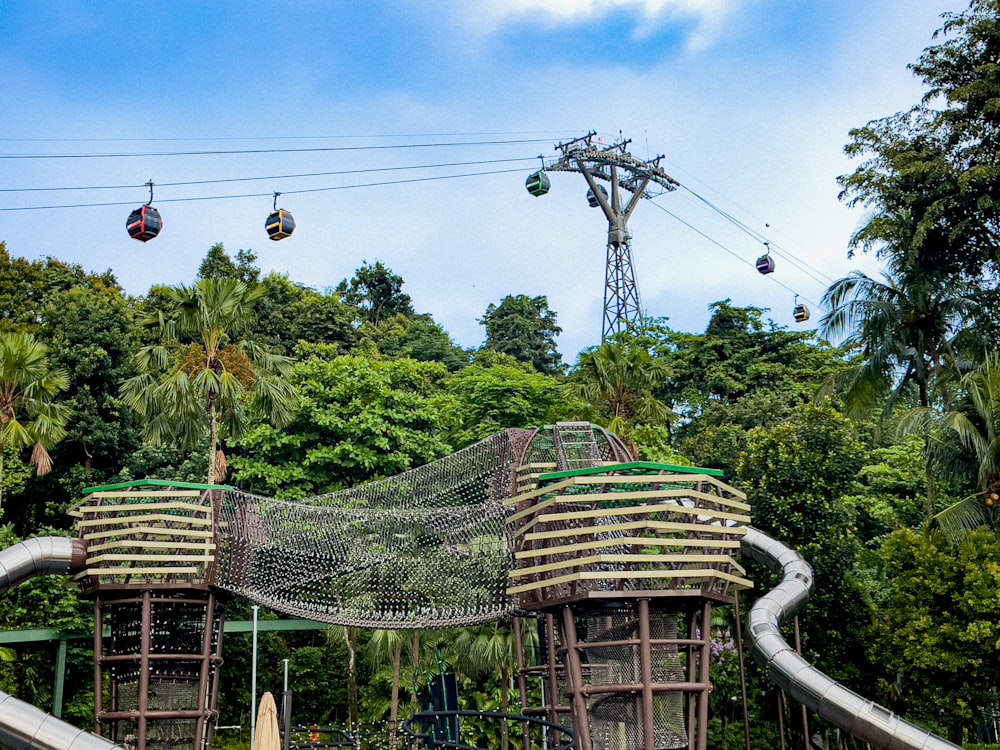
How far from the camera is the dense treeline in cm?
1970

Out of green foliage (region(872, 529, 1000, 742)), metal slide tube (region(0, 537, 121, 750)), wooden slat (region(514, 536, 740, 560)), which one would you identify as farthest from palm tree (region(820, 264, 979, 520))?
metal slide tube (region(0, 537, 121, 750))

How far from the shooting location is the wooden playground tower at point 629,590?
12758 mm

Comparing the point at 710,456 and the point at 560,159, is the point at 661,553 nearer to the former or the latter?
the point at 710,456

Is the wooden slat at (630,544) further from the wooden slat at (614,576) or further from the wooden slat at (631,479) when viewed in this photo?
the wooden slat at (631,479)

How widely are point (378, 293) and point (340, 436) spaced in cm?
2443

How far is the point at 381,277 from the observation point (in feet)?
174

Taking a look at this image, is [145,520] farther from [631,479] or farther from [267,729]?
[631,479]

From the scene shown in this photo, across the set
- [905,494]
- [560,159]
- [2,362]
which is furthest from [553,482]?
[560,159]

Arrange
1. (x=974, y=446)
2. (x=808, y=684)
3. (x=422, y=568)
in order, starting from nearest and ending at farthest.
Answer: (x=808, y=684) → (x=422, y=568) → (x=974, y=446)

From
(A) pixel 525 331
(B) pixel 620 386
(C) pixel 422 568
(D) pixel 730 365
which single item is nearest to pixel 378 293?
(A) pixel 525 331

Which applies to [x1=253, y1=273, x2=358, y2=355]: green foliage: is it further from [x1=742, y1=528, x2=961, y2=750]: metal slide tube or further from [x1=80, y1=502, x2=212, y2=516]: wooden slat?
[x1=742, y1=528, x2=961, y2=750]: metal slide tube

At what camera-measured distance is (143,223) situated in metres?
18.7

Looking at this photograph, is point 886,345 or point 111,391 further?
point 111,391

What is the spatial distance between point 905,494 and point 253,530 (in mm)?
23148
